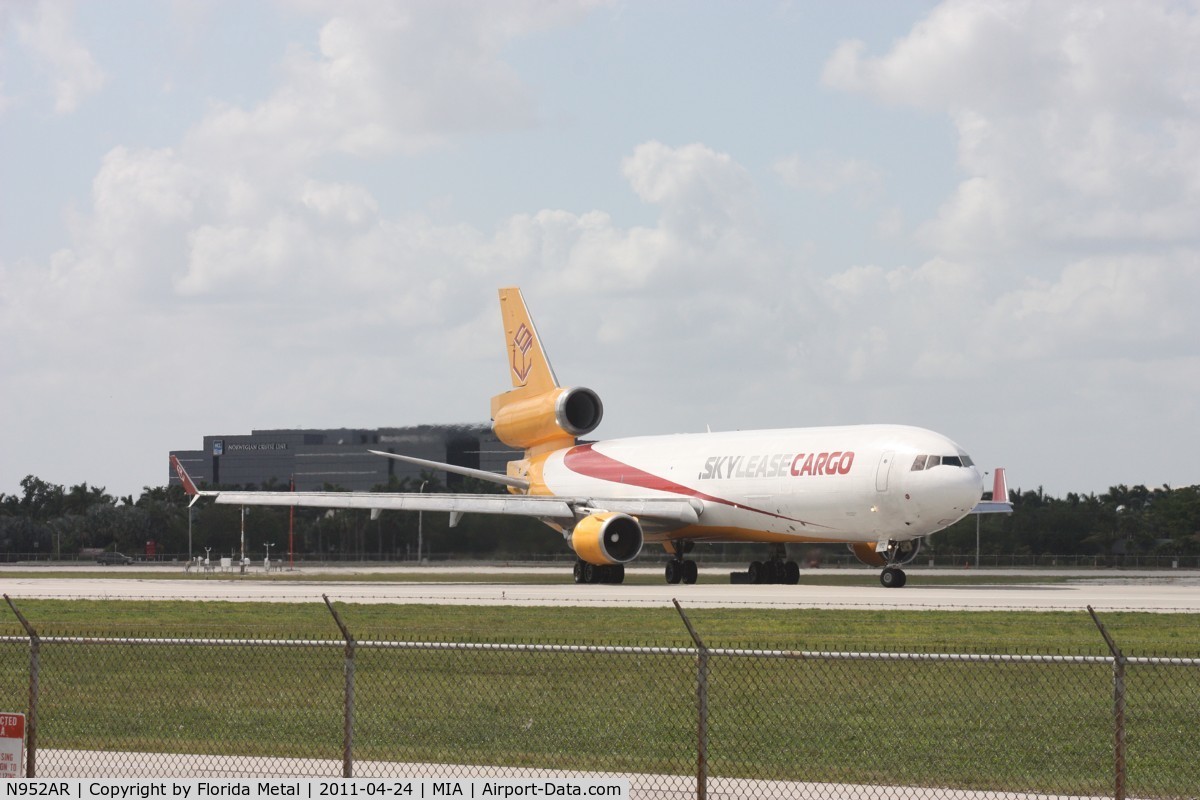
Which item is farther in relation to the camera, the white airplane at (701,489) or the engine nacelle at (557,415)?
the engine nacelle at (557,415)

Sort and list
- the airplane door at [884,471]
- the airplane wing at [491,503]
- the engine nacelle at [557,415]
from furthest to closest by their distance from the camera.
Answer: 1. the engine nacelle at [557,415]
2. the airplane wing at [491,503]
3. the airplane door at [884,471]

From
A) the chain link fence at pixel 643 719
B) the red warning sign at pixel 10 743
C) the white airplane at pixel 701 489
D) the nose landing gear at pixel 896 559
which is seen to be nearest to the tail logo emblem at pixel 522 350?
the white airplane at pixel 701 489

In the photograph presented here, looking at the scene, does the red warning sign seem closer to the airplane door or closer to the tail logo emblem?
the airplane door

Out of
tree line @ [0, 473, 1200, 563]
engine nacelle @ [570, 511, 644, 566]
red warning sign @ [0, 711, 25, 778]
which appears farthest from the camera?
tree line @ [0, 473, 1200, 563]

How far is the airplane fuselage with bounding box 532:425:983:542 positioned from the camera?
44594mm

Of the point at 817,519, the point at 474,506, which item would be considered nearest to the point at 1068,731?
the point at 817,519

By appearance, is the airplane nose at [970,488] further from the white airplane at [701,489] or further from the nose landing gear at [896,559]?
the nose landing gear at [896,559]

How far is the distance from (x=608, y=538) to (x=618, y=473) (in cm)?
625

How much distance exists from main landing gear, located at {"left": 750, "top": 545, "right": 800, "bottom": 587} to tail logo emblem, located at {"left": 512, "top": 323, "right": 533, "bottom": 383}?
14.1 metres

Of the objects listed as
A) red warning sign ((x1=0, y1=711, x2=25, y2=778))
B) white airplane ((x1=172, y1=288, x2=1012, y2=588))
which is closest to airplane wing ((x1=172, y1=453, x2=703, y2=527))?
white airplane ((x1=172, y1=288, x2=1012, y2=588))

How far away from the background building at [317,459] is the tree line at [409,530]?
25.7 m

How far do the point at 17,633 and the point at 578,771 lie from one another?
1885 centimetres

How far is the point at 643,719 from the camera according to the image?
55.5 feet

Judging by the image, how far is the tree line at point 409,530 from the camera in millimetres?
72262
